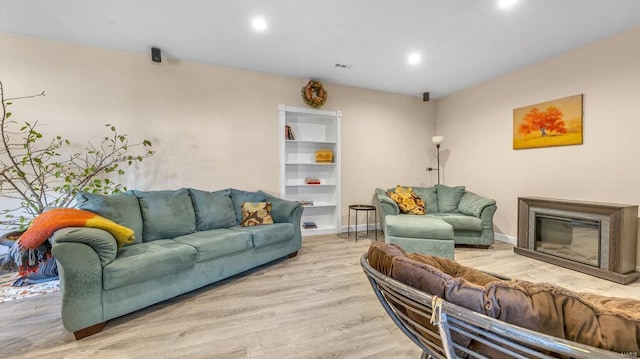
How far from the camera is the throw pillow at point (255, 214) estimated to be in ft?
10.2

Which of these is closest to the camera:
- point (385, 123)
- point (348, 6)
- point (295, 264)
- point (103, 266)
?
point (103, 266)

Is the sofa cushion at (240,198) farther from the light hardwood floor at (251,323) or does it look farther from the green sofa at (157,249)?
the light hardwood floor at (251,323)

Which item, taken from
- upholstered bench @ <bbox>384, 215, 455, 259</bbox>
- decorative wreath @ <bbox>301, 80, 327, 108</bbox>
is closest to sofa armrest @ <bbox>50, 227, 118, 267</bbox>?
upholstered bench @ <bbox>384, 215, 455, 259</bbox>

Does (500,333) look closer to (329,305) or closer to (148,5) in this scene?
(329,305)

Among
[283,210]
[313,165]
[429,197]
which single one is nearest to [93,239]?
[283,210]

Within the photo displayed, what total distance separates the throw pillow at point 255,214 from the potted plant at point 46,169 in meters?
1.45

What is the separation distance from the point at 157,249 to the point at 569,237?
4419 millimetres

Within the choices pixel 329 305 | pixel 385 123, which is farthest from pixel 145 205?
pixel 385 123

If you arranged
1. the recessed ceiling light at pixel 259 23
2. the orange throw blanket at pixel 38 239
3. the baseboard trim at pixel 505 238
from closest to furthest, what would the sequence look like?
the orange throw blanket at pixel 38 239 < the recessed ceiling light at pixel 259 23 < the baseboard trim at pixel 505 238

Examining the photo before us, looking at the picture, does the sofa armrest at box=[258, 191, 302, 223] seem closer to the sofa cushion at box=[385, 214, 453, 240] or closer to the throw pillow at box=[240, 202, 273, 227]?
the throw pillow at box=[240, 202, 273, 227]

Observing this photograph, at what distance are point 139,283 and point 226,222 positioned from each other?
3.85 ft

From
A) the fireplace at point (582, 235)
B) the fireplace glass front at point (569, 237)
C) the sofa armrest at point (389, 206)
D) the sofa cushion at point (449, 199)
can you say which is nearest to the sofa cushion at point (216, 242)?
the sofa armrest at point (389, 206)

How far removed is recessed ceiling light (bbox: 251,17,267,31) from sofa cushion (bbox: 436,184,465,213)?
→ 3629 millimetres

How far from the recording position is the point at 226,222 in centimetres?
305
